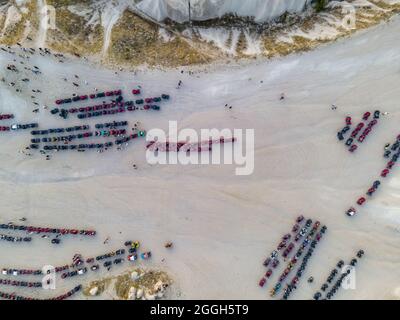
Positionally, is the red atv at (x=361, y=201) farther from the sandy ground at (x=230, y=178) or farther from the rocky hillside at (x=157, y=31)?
the rocky hillside at (x=157, y=31)

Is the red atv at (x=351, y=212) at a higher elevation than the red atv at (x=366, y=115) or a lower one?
lower

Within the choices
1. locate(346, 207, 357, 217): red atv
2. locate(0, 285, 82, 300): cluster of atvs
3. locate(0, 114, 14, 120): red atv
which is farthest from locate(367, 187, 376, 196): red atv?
locate(0, 114, 14, 120): red atv

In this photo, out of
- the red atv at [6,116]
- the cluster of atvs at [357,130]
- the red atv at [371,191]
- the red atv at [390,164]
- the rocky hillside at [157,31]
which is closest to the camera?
the red atv at [371,191]

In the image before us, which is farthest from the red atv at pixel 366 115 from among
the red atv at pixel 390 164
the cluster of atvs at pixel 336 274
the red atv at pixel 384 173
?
the cluster of atvs at pixel 336 274

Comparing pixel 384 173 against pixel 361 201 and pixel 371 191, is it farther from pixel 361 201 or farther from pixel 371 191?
pixel 361 201

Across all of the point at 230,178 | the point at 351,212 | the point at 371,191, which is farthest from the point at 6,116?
the point at 371,191

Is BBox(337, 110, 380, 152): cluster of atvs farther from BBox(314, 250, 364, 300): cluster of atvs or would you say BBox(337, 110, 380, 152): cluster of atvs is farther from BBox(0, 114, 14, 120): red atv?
BBox(0, 114, 14, 120): red atv
